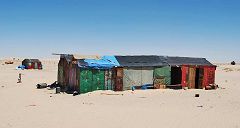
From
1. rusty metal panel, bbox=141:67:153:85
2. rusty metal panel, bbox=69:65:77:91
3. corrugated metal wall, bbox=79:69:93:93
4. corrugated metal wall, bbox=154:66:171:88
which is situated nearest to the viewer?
corrugated metal wall, bbox=79:69:93:93

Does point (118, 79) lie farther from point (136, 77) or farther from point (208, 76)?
point (208, 76)

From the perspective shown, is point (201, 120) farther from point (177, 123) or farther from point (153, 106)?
point (153, 106)

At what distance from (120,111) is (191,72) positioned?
602 inches

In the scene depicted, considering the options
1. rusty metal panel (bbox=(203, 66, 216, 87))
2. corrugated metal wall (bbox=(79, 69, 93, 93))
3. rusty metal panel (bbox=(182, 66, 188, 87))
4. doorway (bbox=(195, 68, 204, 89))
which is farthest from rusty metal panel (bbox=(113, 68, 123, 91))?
rusty metal panel (bbox=(203, 66, 216, 87))

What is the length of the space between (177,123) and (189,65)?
1702 cm

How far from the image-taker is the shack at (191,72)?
32594 millimetres

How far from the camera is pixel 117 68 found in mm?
29000

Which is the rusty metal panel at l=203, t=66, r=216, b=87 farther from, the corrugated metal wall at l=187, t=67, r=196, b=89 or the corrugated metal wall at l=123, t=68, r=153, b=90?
the corrugated metal wall at l=123, t=68, r=153, b=90

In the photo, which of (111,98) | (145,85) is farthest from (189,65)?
(111,98)

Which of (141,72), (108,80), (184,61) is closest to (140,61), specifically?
(141,72)

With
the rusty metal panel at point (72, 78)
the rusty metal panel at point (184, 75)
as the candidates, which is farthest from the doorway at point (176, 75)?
the rusty metal panel at point (72, 78)

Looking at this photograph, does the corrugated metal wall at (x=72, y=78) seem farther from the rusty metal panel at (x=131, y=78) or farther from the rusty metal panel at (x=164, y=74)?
the rusty metal panel at (x=164, y=74)

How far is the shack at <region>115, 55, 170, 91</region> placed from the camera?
2928cm

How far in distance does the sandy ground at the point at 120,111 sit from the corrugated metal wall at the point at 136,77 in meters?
1.99
